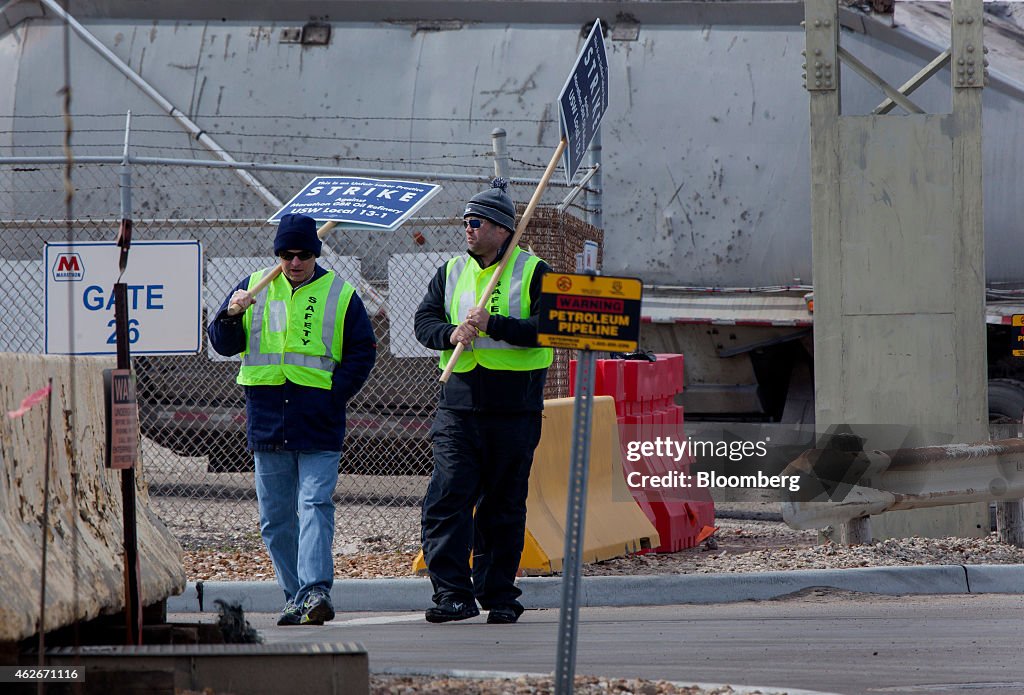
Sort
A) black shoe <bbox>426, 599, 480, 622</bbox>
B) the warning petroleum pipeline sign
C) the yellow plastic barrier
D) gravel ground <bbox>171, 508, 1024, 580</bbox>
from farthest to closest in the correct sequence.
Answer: gravel ground <bbox>171, 508, 1024, 580</bbox> < the yellow plastic barrier < black shoe <bbox>426, 599, 480, 622</bbox> < the warning petroleum pipeline sign

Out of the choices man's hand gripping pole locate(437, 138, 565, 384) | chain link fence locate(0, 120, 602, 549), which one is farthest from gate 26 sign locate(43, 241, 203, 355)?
chain link fence locate(0, 120, 602, 549)

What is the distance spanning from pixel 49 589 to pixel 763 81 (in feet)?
30.7

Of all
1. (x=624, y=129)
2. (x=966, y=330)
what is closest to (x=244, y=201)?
(x=624, y=129)

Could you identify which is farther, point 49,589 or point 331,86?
point 331,86

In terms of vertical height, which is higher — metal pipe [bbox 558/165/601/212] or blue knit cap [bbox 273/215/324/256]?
metal pipe [bbox 558/165/601/212]

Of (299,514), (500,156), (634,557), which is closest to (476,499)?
(299,514)

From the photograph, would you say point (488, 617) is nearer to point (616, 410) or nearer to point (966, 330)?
point (616, 410)

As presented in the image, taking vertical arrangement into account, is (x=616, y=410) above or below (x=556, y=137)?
below

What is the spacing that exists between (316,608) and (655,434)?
354cm

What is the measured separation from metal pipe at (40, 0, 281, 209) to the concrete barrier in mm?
7385

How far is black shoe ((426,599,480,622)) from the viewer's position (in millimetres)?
6621

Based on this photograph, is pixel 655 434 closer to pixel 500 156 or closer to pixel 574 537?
pixel 500 156

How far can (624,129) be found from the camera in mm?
12562

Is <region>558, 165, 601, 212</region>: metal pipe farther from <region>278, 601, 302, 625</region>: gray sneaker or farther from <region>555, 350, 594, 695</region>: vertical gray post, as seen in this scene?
<region>555, 350, 594, 695</region>: vertical gray post
